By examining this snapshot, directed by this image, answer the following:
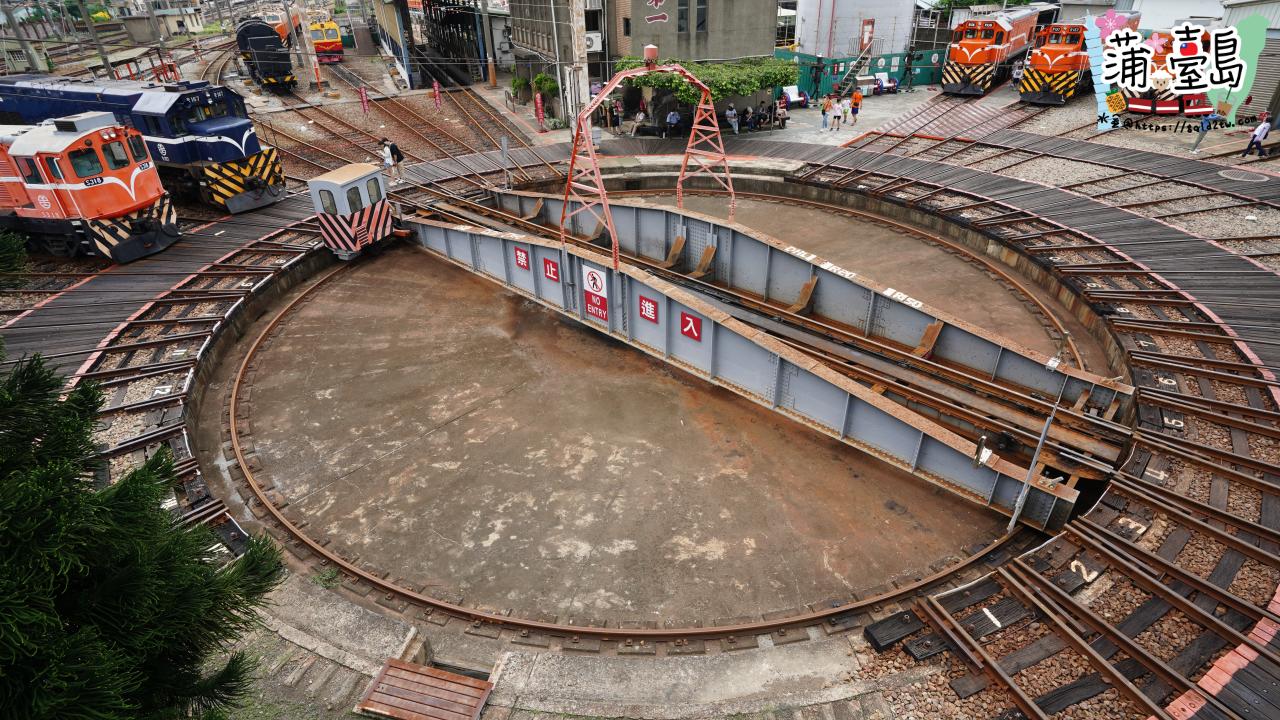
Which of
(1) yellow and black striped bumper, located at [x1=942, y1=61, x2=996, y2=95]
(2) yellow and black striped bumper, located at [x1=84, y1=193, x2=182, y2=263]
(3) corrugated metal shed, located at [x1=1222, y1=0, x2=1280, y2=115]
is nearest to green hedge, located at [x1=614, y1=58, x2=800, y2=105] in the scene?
(1) yellow and black striped bumper, located at [x1=942, y1=61, x2=996, y2=95]

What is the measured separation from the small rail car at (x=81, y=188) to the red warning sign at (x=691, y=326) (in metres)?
15.5

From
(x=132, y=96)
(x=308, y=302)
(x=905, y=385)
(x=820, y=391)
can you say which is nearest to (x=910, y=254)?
(x=905, y=385)

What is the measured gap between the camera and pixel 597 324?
14.5 metres

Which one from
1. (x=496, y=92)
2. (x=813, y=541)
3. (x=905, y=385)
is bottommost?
(x=813, y=541)

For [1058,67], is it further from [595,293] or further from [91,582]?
[91,582]

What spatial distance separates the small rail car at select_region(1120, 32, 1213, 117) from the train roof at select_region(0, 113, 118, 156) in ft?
118

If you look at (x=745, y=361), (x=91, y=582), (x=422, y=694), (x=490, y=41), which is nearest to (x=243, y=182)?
(x=745, y=361)

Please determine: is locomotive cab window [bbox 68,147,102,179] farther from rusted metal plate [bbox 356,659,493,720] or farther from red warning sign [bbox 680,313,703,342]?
rusted metal plate [bbox 356,659,493,720]

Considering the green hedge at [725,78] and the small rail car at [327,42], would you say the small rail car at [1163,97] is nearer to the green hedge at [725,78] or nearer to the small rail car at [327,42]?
the green hedge at [725,78]

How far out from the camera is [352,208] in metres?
17.6

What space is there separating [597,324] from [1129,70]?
27.4 metres

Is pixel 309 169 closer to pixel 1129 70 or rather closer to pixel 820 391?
pixel 820 391

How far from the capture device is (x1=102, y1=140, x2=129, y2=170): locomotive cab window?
1689 cm

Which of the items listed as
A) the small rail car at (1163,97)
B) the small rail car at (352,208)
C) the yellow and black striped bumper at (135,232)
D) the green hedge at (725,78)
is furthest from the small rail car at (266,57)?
the small rail car at (1163,97)
